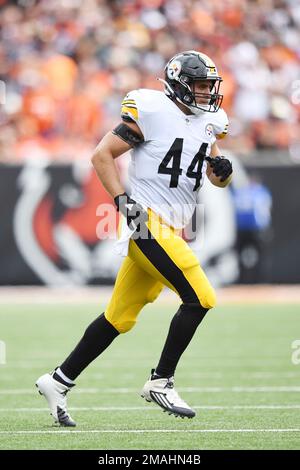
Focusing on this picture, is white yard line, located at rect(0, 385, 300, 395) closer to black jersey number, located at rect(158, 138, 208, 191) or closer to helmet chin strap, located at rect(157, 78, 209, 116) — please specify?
black jersey number, located at rect(158, 138, 208, 191)

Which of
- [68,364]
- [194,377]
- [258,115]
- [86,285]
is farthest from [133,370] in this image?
[258,115]

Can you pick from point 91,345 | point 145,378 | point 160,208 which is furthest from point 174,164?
point 145,378

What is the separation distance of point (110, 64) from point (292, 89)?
215 cm

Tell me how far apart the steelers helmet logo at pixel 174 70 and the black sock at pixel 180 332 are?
106 centimetres

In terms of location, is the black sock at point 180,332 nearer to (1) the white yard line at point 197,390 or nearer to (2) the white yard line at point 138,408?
(2) the white yard line at point 138,408

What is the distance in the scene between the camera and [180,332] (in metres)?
5.05

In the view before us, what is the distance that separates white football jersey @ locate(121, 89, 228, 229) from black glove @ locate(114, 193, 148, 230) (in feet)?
0.33

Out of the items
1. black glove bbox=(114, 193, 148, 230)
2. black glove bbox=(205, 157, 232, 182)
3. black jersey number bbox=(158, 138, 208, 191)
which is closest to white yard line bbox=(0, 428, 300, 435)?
black glove bbox=(114, 193, 148, 230)

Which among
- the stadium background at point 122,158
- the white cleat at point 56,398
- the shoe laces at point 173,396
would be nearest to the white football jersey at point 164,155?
the shoe laces at point 173,396

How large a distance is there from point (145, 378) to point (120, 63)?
712 centimetres

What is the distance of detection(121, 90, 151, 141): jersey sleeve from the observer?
5.10 m

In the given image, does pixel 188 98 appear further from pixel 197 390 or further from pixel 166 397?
pixel 197 390

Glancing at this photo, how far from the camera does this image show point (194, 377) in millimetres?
6922

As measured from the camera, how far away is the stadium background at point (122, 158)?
10.7 meters
